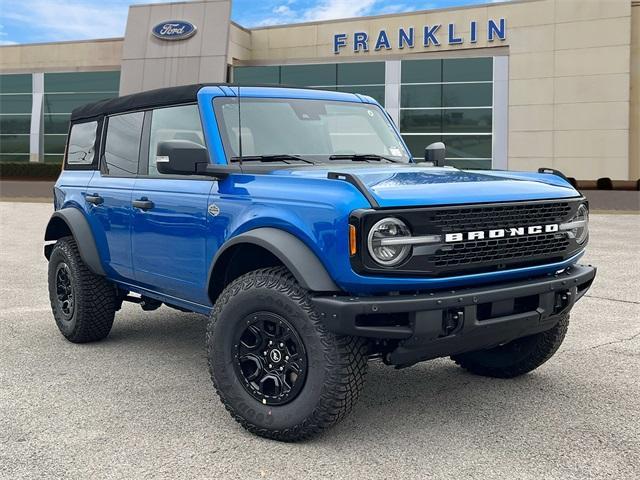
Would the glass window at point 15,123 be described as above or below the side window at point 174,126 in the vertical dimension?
above

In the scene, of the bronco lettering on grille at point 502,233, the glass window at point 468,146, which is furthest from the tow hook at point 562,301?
the glass window at point 468,146

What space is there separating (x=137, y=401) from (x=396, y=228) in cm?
205

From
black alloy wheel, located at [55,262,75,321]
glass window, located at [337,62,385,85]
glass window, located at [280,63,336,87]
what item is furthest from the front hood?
glass window, located at [280,63,336,87]

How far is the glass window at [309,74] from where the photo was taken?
3762 centimetres

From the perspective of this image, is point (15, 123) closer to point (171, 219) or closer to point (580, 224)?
point (171, 219)

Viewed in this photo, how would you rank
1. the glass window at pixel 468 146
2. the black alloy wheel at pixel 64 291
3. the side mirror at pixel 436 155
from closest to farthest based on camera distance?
1. the side mirror at pixel 436 155
2. the black alloy wheel at pixel 64 291
3. the glass window at pixel 468 146

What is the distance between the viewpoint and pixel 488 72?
119 feet

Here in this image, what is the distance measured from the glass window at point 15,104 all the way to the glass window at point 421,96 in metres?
23.3

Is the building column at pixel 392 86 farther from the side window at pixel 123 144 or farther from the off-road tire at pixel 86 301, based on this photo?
the off-road tire at pixel 86 301

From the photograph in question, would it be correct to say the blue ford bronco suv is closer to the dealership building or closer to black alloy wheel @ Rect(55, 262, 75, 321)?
black alloy wheel @ Rect(55, 262, 75, 321)

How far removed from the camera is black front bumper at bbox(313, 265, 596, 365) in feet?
11.0

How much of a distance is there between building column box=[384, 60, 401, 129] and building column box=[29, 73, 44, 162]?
21198 mm

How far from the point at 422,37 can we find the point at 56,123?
22.1 meters

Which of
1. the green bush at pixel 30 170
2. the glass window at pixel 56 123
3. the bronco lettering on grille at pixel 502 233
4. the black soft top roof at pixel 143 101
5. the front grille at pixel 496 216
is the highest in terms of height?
the glass window at pixel 56 123
